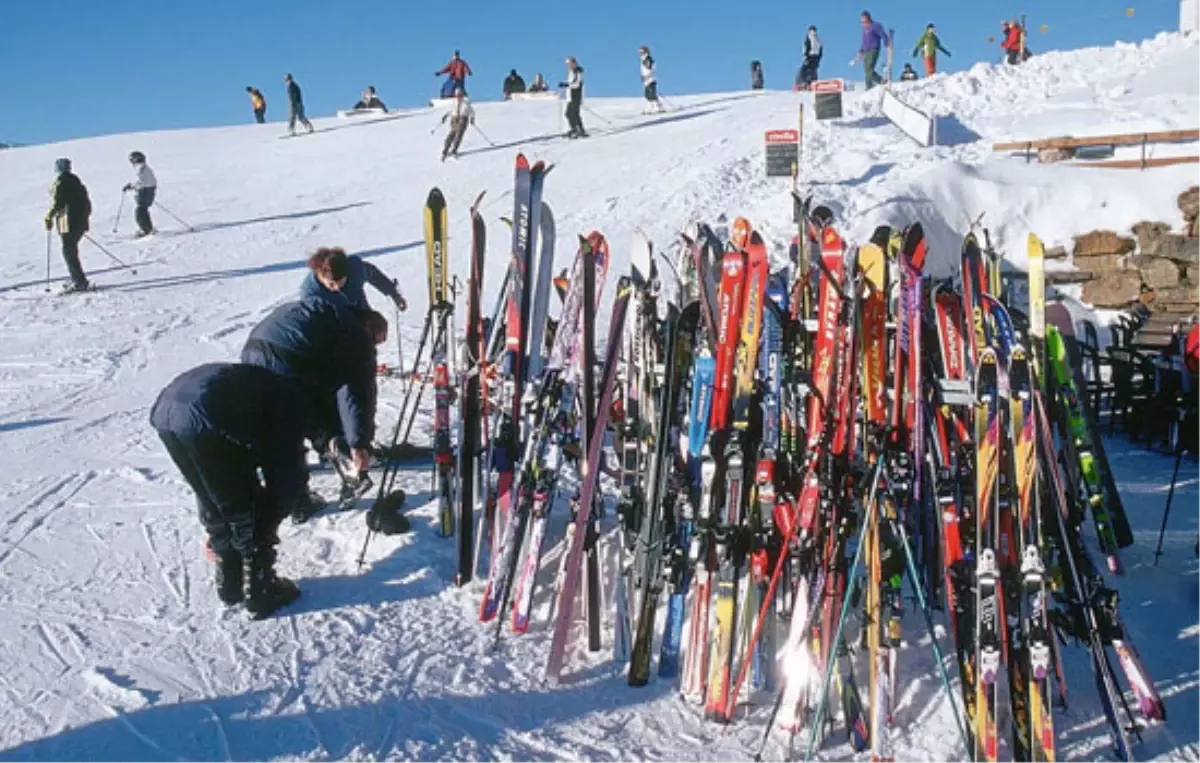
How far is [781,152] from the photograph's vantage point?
499 inches

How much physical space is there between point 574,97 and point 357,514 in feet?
50.6

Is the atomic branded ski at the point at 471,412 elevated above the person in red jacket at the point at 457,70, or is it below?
below

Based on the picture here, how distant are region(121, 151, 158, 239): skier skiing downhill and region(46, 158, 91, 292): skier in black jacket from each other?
1.95 metres

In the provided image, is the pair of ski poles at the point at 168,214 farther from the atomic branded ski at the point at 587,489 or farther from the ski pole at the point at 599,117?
the atomic branded ski at the point at 587,489

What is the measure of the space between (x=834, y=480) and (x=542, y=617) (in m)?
1.49

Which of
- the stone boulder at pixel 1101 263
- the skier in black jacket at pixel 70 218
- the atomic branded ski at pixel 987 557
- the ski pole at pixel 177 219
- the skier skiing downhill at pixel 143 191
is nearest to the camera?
the atomic branded ski at pixel 987 557

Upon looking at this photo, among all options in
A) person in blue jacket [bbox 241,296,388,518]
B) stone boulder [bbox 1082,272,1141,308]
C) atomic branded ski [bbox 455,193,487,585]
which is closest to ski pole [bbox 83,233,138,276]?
person in blue jacket [bbox 241,296,388,518]

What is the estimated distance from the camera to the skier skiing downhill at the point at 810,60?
23.2 meters

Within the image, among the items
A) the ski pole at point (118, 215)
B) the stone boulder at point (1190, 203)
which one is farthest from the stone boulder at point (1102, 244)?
the ski pole at point (118, 215)

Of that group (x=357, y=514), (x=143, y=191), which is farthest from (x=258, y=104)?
(x=357, y=514)

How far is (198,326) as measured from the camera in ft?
32.6

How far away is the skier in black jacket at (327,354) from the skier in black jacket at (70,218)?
26.6ft

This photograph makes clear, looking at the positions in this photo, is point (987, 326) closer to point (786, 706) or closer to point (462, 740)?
point (786, 706)

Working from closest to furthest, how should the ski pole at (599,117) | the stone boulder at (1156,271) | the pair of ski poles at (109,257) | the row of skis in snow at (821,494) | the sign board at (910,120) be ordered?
the row of skis in snow at (821,494) < the stone boulder at (1156,271) < the pair of ski poles at (109,257) < the sign board at (910,120) < the ski pole at (599,117)
